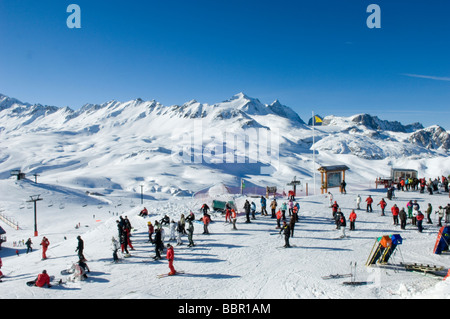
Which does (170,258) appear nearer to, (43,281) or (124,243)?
(124,243)

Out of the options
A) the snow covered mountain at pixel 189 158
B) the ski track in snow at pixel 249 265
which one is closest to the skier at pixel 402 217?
the ski track in snow at pixel 249 265

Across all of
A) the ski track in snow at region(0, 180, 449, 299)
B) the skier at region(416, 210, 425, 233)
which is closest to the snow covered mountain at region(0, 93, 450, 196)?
the ski track in snow at region(0, 180, 449, 299)

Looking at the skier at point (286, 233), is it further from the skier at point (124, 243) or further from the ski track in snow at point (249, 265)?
the skier at point (124, 243)

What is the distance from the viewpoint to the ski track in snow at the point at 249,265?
10.6 m

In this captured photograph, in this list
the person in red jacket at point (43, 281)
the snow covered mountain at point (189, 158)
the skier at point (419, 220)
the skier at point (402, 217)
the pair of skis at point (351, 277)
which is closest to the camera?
the pair of skis at point (351, 277)

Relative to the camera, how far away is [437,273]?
38.2ft

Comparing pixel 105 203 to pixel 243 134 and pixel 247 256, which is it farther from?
pixel 243 134

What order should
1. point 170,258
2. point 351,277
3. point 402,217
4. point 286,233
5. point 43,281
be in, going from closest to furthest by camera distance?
point 351,277 → point 43,281 → point 170,258 → point 286,233 → point 402,217

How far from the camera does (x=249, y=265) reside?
43.1 ft

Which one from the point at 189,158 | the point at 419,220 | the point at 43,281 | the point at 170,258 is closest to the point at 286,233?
the point at 170,258

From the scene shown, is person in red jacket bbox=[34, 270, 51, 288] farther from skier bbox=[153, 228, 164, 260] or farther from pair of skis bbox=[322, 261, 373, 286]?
pair of skis bbox=[322, 261, 373, 286]

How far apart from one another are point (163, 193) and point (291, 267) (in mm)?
67901

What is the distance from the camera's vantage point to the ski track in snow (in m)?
10.6

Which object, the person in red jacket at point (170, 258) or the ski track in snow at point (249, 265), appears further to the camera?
the person in red jacket at point (170, 258)
